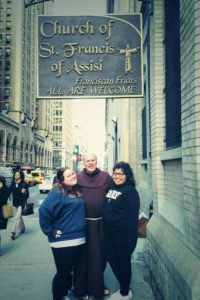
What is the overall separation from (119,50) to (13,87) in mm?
56239

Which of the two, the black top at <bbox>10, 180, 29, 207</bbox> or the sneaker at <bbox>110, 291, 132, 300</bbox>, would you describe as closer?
the sneaker at <bbox>110, 291, 132, 300</bbox>

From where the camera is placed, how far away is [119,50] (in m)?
4.63

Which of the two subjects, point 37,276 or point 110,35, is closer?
point 37,276

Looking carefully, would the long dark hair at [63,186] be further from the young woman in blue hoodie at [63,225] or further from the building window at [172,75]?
the building window at [172,75]

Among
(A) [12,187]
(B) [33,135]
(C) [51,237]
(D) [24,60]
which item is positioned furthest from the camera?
(B) [33,135]

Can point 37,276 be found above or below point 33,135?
below

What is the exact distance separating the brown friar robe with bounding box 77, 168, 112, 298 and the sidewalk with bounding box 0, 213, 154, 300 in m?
0.30

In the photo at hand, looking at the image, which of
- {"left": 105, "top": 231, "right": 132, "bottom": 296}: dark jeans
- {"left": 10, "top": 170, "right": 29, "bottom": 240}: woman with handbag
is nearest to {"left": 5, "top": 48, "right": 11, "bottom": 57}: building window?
{"left": 10, "top": 170, "right": 29, "bottom": 240}: woman with handbag

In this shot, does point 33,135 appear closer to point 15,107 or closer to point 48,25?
point 15,107

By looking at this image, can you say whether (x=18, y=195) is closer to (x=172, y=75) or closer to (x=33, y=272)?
(x=33, y=272)

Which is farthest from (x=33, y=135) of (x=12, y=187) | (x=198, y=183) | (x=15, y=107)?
(x=198, y=183)

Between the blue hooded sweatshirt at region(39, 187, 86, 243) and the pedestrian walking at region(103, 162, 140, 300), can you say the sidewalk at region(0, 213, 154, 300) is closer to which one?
the pedestrian walking at region(103, 162, 140, 300)

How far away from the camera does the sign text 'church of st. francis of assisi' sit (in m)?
4.63

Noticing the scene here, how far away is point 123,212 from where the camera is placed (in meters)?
3.18
